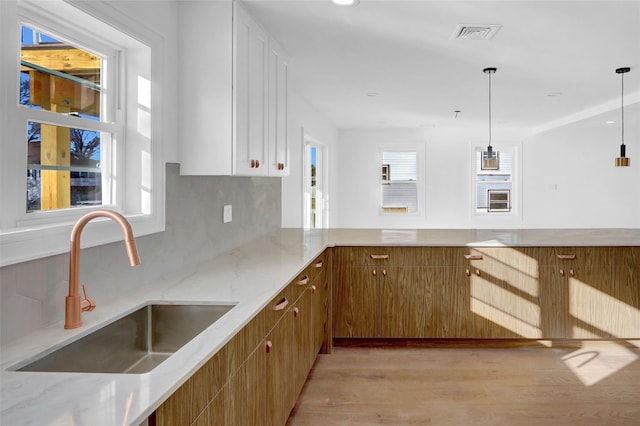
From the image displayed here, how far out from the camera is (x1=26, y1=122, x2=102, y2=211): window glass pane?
162cm

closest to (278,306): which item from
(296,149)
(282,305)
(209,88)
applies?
(282,305)

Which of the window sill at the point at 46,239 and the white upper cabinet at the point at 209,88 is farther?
the white upper cabinet at the point at 209,88

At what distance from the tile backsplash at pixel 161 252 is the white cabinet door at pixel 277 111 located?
1.03ft

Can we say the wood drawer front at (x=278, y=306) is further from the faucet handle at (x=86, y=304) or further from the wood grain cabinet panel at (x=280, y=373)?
the faucet handle at (x=86, y=304)

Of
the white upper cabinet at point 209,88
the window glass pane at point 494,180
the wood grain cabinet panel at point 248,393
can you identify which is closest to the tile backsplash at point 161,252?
the white upper cabinet at point 209,88

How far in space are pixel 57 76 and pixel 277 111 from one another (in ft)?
5.56

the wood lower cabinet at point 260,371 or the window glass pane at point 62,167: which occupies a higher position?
the window glass pane at point 62,167

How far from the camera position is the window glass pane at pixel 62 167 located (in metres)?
1.62

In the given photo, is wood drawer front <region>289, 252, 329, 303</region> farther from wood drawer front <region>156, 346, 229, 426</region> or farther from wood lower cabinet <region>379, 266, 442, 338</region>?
wood drawer front <region>156, 346, 229, 426</region>

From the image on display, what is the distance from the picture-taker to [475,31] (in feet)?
10.4

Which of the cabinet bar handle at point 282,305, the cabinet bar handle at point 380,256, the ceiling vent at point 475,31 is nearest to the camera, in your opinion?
the cabinet bar handle at point 282,305

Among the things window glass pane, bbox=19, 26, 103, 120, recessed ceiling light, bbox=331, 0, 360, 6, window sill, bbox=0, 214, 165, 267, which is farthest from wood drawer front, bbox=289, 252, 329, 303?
recessed ceiling light, bbox=331, 0, 360, 6

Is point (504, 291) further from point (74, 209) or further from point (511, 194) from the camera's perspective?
point (511, 194)

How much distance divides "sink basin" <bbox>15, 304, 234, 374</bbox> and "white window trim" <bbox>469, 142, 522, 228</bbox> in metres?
7.74
